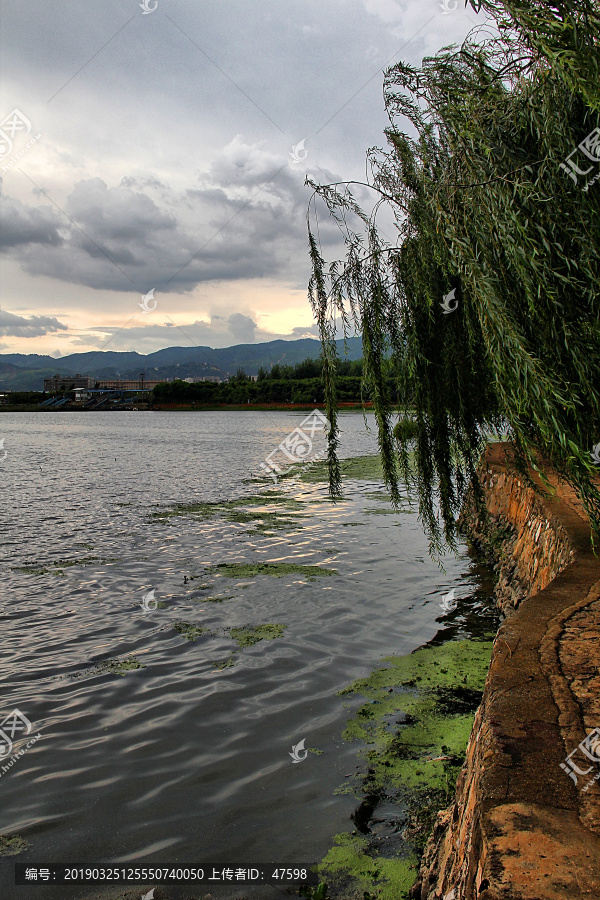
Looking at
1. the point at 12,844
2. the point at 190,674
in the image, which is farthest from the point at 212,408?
the point at 12,844

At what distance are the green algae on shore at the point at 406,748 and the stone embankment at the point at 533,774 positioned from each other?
0.51 metres

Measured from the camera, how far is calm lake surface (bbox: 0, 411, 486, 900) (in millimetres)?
4875

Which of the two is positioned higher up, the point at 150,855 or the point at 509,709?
the point at 509,709

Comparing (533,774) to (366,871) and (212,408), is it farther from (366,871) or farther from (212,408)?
(212,408)

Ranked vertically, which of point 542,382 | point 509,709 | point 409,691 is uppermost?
point 542,382

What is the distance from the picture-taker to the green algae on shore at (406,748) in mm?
4355

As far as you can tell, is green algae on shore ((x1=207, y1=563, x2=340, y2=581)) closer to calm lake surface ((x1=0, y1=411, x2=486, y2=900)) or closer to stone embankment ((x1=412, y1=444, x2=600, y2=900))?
calm lake surface ((x1=0, y1=411, x2=486, y2=900))

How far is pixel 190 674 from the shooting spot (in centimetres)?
776

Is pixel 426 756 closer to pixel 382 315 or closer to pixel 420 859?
pixel 420 859

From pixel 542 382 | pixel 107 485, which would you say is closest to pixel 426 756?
pixel 542 382

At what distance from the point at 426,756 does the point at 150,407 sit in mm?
186045

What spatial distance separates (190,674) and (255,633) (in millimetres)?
1667

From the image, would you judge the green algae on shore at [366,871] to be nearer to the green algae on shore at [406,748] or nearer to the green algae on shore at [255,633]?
the green algae on shore at [406,748]

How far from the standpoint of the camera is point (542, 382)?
5062 millimetres
